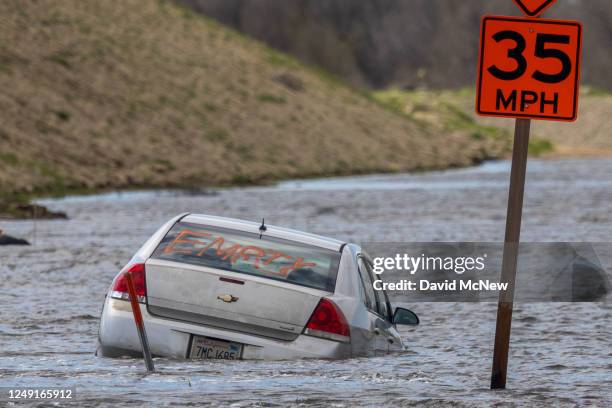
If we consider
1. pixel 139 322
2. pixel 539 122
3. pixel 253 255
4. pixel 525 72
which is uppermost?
pixel 539 122

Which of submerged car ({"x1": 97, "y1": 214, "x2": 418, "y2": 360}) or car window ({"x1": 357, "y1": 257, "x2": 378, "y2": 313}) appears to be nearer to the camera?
submerged car ({"x1": 97, "y1": 214, "x2": 418, "y2": 360})

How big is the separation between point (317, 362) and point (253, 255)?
0.94 meters

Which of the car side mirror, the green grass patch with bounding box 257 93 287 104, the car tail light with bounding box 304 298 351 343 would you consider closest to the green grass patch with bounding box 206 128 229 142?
the green grass patch with bounding box 257 93 287 104

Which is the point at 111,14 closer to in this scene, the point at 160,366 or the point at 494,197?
the point at 494,197

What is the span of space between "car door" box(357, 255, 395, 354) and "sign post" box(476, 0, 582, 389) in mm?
1498

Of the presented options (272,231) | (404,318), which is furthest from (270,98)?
(272,231)

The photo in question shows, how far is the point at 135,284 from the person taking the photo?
1060 cm

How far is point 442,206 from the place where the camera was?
3769cm

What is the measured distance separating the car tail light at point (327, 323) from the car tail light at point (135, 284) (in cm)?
116

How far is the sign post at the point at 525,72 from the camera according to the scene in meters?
9.80

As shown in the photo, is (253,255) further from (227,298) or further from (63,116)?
(63,116)

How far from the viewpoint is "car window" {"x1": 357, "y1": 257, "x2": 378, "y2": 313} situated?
36.6 feet

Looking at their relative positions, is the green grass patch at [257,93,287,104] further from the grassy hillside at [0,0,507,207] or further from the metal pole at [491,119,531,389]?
the metal pole at [491,119,531,389]

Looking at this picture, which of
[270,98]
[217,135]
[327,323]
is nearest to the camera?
[327,323]
